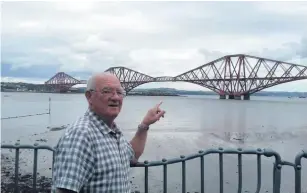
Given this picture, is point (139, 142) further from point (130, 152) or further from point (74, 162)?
point (74, 162)

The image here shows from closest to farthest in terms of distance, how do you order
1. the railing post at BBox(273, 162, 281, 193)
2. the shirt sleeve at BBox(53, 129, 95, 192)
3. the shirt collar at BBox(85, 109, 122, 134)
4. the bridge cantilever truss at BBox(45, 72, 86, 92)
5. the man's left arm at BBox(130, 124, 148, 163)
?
the shirt sleeve at BBox(53, 129, 95, 192), the shirt collar at BBox(85, 109, 122, 134), the man's left arm at BBox(130, 124, 148, 163), the railing post at BBox(273, 162, 281, 193), the bridge cantilever truss at BBox(45, 72, 86, 92)

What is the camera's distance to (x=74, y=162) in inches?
90.9

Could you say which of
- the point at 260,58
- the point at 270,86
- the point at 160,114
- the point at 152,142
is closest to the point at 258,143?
the point at 152,142

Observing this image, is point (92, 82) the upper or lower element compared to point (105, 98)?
upper

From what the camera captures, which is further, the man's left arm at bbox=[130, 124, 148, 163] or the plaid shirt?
the man's left arm at bbox=[130, 124, 148, 163]

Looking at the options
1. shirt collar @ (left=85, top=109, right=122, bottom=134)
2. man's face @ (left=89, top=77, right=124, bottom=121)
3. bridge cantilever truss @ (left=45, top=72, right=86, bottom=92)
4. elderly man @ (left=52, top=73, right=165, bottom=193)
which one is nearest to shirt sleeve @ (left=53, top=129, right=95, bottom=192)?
elderly man @ (left=52, top=73, right=165, bottom=193)

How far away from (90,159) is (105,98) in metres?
0.47

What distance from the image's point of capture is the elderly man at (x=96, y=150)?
231 cm

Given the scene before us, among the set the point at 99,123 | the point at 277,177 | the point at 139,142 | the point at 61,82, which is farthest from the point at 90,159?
the point at 61,82

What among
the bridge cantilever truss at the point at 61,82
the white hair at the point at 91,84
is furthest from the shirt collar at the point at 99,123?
the bridge cantilever truss at the point at 61,82

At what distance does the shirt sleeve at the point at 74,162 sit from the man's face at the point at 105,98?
0.94ft

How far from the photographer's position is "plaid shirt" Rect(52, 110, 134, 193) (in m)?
2.31

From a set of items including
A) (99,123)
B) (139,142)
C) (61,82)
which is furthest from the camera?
(61,82)

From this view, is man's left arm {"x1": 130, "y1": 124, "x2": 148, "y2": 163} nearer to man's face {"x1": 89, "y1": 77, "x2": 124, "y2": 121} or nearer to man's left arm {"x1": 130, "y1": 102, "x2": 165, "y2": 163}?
man's left arm {"x1": 130, "y1": 102, "x2": 165, "y2": 163}
